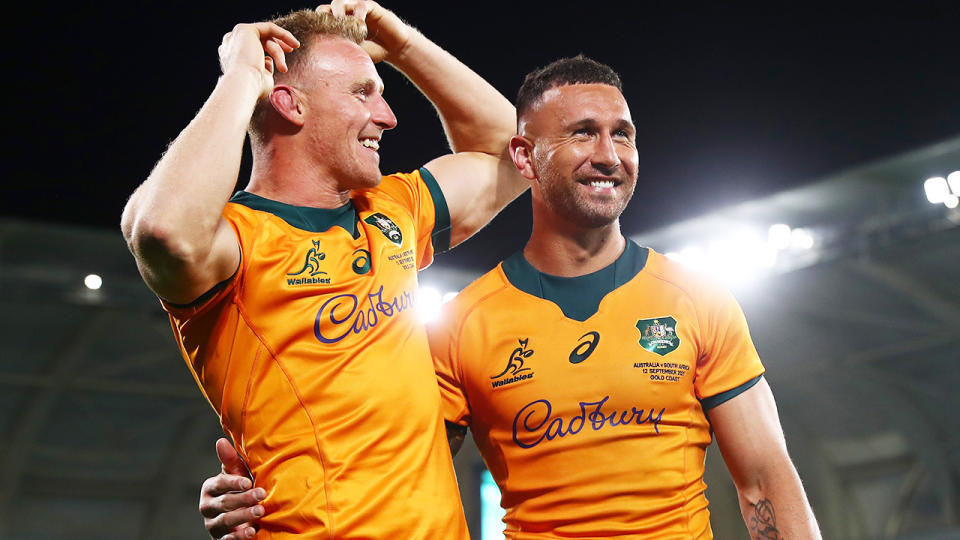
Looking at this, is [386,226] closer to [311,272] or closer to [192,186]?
[311,272]

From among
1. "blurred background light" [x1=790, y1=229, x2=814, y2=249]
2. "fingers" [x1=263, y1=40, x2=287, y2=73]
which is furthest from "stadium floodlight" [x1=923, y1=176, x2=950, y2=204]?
"fingers" [x1=263, y1=40, x2=287, y2=73]

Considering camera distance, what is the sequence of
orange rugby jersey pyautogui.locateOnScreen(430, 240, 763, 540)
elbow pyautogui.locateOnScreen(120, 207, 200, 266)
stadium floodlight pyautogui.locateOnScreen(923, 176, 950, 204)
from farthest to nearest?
stadium floodlight pyautogui.locateOnScreen(923, 176, 950, 204)
orange rugby jersey pyautogui.locateOnScreen(430, 240, 763, 540)
elbow pyautogui.locateOnScreen(120, 207, 200, 266)

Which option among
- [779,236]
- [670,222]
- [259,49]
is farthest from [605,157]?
[779,236]

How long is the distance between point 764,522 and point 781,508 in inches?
2.4

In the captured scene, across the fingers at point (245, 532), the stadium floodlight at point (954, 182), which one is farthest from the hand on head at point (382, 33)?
the stadium floodlight at point (954, 182)

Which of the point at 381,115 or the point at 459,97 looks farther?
the point at 459,97

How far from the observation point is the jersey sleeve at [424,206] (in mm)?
2562

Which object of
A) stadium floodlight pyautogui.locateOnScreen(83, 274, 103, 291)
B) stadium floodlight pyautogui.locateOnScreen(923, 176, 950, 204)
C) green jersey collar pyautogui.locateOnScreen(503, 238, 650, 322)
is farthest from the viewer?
stadium floodlight pyautogui.locateOnScreen(83, 274, 103, 291)

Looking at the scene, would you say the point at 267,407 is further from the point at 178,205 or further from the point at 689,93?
the point at 689,93

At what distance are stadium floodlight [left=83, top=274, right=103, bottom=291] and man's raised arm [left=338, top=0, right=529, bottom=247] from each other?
9.27 metres

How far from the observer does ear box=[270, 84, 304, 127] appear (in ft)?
7.64

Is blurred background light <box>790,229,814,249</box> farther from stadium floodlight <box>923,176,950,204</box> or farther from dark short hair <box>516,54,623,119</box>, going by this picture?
dark short hair <box>516,54,623,119</box>

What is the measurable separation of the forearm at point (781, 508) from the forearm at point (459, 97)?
1.17m

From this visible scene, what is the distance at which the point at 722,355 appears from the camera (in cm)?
242
